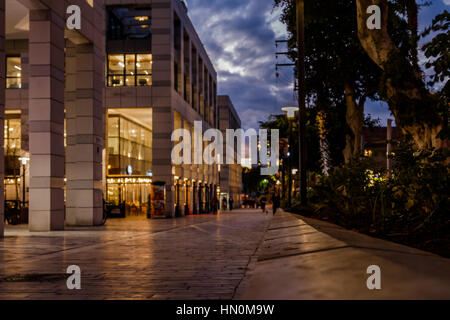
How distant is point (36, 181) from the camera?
2070 centimetres

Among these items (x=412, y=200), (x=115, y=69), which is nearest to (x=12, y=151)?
(x=115, y=69)

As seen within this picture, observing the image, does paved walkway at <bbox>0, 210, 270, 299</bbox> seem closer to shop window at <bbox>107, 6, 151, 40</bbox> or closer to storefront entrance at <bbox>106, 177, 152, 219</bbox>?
storefront entrance at <bbox>106, 177, 152, 219</bbox>

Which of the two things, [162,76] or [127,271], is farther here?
[162,76]

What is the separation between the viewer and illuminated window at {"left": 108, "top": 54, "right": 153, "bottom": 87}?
41.7m

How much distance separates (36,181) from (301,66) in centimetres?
1191

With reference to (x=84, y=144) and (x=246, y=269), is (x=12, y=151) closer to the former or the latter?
(x=84, y=144)

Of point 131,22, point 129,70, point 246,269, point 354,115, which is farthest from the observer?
point 131,22

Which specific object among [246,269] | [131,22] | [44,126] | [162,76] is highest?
[131,22]

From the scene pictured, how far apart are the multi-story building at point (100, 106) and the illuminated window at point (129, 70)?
79mm

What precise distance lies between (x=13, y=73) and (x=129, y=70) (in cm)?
876

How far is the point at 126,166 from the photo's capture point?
46.8 meters

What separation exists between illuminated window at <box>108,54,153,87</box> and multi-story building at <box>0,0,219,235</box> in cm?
8

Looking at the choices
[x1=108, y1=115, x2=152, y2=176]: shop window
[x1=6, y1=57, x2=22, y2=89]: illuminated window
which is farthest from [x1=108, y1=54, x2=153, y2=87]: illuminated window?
[x1=6, y1=57, x2=22, y2=89]: illuminated window
